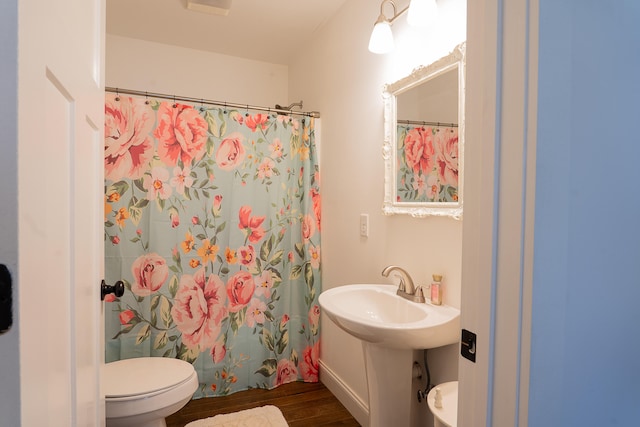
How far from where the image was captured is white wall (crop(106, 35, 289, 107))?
2703 millimetres

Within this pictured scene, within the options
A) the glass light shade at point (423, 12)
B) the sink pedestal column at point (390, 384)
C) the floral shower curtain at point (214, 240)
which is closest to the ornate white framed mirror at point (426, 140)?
the glass light shade at point (423, 12)

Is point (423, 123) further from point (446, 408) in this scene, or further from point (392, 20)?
point (446, 408)

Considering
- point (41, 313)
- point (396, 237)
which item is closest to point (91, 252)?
point (41, 313)

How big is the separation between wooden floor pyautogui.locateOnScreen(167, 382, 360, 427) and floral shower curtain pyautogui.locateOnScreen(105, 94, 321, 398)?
0.24ft

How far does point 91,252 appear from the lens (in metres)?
0.88

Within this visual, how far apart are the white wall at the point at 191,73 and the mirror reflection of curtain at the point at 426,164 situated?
1.76 meters

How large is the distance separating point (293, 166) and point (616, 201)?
1.94 metres

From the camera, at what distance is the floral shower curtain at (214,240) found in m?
2.07

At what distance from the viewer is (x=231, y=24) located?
97.3 inches

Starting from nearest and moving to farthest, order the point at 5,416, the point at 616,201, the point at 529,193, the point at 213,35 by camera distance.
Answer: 1. the point at 5,416
2. the point at 529,193
3. the point at 616,201
4. the point at 213,35

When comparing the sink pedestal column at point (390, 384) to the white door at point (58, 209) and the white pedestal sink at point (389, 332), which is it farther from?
the white door at point (58, 209)

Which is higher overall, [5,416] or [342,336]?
[5,416]

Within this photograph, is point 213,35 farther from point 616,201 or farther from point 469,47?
point 616,201

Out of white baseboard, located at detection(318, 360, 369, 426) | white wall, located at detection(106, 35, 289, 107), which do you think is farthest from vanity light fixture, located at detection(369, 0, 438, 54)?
white baseboard, located at detection(318, 360, 369, 426)
